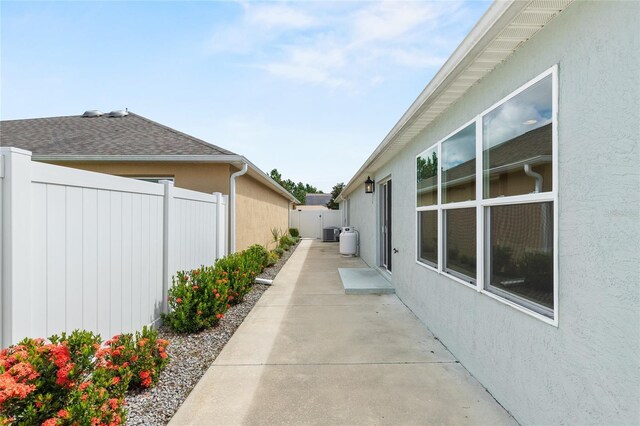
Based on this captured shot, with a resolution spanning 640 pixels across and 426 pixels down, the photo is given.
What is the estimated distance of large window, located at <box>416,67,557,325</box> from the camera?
2.27m

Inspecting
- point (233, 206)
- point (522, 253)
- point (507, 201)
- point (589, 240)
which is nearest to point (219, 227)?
point (233, 206)

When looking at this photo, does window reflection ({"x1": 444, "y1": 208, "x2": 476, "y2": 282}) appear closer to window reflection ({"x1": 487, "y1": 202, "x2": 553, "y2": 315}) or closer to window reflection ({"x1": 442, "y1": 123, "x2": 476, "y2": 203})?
window reflection ({"x1": 442, "y1": 123, "x2": 476, "y2": 203})

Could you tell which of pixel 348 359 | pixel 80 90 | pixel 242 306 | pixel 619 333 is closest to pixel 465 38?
pixel 619 333

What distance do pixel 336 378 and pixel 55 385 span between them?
220 cm

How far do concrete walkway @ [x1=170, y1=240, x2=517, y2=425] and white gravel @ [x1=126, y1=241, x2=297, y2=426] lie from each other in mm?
106

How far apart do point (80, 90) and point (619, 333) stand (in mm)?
11316

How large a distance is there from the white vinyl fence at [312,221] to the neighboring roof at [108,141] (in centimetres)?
1271

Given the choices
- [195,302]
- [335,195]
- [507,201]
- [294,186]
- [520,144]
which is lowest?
[195,302]

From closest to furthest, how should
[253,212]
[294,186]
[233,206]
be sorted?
[233,206], [253,212], [294,186]

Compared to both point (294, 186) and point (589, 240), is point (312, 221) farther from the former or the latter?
point (294, 186)

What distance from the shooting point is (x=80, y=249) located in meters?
2.75

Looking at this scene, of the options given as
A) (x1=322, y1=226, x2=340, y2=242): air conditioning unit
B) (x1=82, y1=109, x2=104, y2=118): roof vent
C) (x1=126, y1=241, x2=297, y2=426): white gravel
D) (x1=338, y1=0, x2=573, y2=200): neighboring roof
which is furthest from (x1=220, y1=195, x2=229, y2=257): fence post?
(x1=322, y1=226, x2=340, y2=242): air conditioning unit

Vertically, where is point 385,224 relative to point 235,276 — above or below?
above

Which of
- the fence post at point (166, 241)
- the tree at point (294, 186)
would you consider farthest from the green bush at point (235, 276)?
the tree at point (294, 186)
